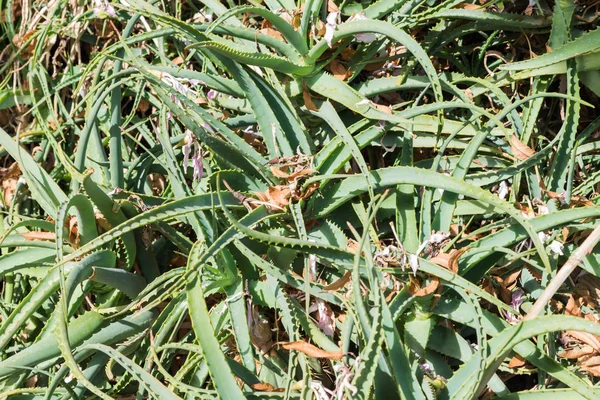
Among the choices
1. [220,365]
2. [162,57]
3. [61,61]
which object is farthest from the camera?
[61,61]

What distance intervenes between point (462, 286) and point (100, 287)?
569 mm

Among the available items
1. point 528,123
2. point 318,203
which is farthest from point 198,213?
point 528,123

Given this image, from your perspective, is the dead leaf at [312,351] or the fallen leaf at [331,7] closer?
the dead leaf at [312,351]

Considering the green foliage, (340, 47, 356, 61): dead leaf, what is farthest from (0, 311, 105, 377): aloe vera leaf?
(340, 47, 356, 61): dead leaf

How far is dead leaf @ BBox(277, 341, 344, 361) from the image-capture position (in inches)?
35.0

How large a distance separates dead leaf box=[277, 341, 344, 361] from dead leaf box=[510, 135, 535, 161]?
0.39m

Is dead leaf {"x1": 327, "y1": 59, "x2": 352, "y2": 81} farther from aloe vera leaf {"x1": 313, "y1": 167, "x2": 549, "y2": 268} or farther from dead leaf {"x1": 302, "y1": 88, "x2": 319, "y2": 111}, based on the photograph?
aloe vera leaf {"x1": 313, "y1": 167, "x2": 549, "y2": 268}

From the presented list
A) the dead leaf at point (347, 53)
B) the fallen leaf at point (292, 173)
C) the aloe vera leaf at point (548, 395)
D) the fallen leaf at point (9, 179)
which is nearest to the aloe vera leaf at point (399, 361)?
the aloe vera leaf at point (548, 395)

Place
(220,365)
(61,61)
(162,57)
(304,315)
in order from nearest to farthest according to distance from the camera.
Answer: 1. (220,365)
2. (304,315)
3. (162,57)
4. (61,61)

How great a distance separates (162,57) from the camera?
1209mm

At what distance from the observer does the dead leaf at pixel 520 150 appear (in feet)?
3.26

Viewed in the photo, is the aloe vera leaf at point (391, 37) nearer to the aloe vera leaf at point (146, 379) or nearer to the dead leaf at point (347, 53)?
the dead leaf at point (347, 53)

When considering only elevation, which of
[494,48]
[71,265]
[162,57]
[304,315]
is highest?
[162,57]

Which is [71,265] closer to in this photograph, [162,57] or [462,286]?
[162,57]
